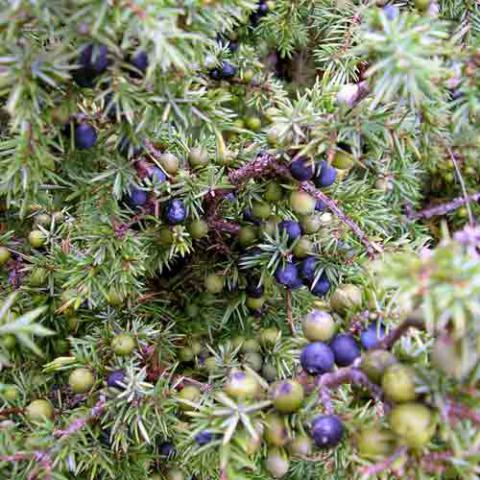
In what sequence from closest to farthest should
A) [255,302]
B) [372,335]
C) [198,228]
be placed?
1. [372,335]
2. [198,228]
3. [255,302]

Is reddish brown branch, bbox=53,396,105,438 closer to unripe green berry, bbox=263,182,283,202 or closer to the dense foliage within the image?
the dense foliage

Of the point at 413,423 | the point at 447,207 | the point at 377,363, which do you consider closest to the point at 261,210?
the point at 447,207

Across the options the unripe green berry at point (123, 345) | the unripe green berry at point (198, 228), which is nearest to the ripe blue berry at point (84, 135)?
the unripe green berry at point (198, 228)

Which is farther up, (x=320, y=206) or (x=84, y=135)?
(x=84, y=135)

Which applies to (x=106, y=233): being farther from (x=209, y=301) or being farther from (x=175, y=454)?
(x=175, y=454)

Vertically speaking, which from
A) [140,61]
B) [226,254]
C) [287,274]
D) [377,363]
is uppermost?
[140,61]

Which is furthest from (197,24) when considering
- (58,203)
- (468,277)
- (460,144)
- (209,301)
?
(460,144)

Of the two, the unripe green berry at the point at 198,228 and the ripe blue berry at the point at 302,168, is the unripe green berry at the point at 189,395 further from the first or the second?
the ripe blue berry at the point at 302,168

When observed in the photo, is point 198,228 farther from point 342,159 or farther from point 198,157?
point 342,159
